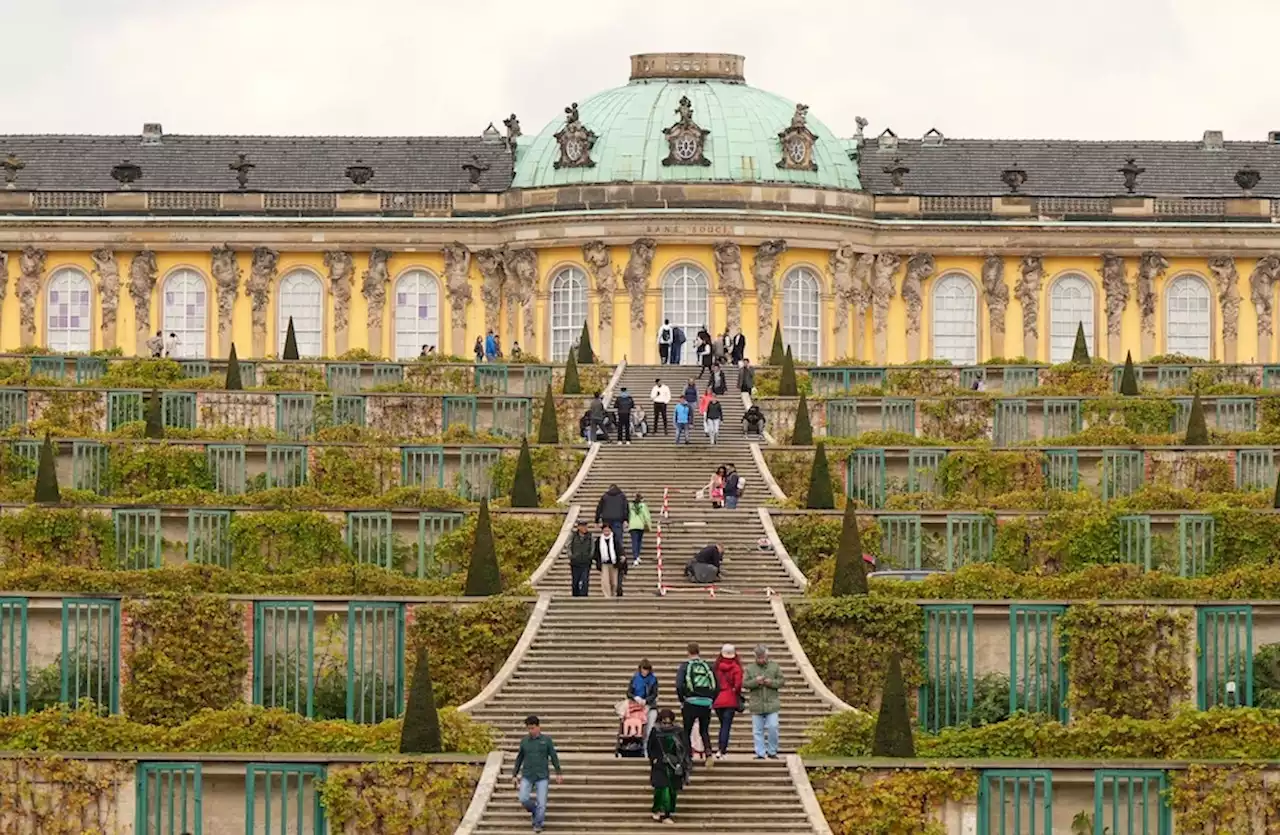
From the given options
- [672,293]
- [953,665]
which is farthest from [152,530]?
[672,293]

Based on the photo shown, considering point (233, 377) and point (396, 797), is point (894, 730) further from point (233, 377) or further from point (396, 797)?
point (233, 377)

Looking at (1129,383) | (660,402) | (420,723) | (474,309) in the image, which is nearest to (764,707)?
(420,723)

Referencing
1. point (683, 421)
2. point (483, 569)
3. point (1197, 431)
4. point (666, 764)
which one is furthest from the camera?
point (683, 421)

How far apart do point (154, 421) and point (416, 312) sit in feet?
91.3

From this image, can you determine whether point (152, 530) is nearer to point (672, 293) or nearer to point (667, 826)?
point (667, 826)

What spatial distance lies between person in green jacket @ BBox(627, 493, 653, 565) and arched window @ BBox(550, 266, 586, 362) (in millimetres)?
32723

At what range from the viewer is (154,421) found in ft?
208

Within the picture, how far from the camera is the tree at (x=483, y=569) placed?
51.8 metres

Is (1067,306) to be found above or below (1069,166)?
below

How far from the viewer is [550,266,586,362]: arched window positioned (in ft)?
288

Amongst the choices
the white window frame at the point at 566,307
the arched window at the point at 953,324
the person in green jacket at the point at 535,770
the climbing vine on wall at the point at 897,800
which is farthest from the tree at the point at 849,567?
the arched window at the point at 953,324

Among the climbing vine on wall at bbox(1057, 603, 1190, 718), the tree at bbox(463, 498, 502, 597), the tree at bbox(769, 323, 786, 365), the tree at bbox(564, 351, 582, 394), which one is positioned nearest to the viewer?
the climbing vine on wall at bbox(1057, 603, 1190, 718)

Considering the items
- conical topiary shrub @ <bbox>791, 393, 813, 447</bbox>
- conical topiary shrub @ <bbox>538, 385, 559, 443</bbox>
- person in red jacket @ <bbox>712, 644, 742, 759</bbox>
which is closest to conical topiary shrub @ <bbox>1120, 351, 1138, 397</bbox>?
conical topiary shrub @ <bbox>791, 393, 813, 447</bbox>

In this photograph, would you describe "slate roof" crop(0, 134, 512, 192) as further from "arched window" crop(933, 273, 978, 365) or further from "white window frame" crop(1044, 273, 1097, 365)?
"white window frame" crop(1044, 273, 1097, 365)
